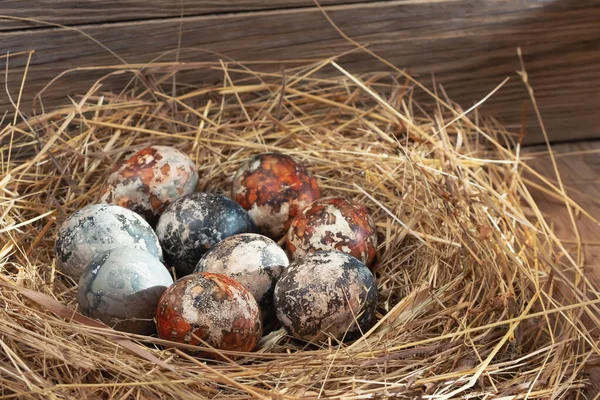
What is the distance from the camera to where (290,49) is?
232cm

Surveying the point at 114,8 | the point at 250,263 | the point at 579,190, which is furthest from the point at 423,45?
the point at 250,263

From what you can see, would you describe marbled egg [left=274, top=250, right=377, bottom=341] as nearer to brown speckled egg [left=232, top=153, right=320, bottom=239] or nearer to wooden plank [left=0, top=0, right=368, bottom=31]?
brown speckled egg [left=232, top=153, right=320, bottom=239]

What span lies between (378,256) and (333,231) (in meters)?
0.18

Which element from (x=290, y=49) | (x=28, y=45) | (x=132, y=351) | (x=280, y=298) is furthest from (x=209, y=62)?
(x=132, y=351)

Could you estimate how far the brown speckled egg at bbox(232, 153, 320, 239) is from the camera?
6.36ft

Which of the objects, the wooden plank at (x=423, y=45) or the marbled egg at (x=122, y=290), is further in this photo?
the wooden plank at (x=423, y=45)

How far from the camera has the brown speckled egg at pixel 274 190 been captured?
76.4 inches

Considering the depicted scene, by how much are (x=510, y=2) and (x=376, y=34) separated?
0.40 meters

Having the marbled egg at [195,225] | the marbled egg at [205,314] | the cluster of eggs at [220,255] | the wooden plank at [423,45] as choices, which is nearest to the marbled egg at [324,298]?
the cluster of eggs at [220,255]

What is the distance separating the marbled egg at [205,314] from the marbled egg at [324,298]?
0.11 meters

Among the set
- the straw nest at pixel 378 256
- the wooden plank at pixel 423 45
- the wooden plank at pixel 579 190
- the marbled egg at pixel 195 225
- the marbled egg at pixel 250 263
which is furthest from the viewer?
the wooden plank at pixel 423 45

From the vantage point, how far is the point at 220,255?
1748mm

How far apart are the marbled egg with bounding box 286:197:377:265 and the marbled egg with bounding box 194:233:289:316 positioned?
0.25ft

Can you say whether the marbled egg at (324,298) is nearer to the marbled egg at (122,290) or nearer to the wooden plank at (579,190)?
the marbled egg at (122,290)
